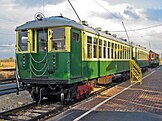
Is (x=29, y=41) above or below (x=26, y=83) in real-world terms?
above

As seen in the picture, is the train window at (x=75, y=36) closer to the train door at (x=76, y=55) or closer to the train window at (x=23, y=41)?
the train door at (x=76, y=55)

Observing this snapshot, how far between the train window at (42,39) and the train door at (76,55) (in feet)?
3.81

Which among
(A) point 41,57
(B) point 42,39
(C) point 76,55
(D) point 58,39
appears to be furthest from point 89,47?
(A) point 41,57

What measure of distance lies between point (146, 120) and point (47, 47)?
16.0 feet

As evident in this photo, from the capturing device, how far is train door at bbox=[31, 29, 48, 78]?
10949 mm

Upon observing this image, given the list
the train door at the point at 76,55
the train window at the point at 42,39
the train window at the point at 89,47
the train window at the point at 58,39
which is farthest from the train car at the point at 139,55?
the train window at the point at 58,39

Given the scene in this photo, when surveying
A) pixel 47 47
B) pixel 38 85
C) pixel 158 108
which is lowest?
pixel 158 108

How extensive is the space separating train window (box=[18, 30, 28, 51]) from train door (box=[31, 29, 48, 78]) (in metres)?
0.53

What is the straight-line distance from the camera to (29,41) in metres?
11.3

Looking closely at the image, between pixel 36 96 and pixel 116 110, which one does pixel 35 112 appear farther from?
pixel 116 110

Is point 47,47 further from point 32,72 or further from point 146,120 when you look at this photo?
point 146,120

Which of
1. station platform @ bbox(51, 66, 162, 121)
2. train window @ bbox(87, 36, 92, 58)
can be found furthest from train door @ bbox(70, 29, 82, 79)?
station platform @ bbox(51, 66, 162, 121)

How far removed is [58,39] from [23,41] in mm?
1725

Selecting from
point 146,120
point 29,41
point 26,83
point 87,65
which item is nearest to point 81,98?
point 87,65
